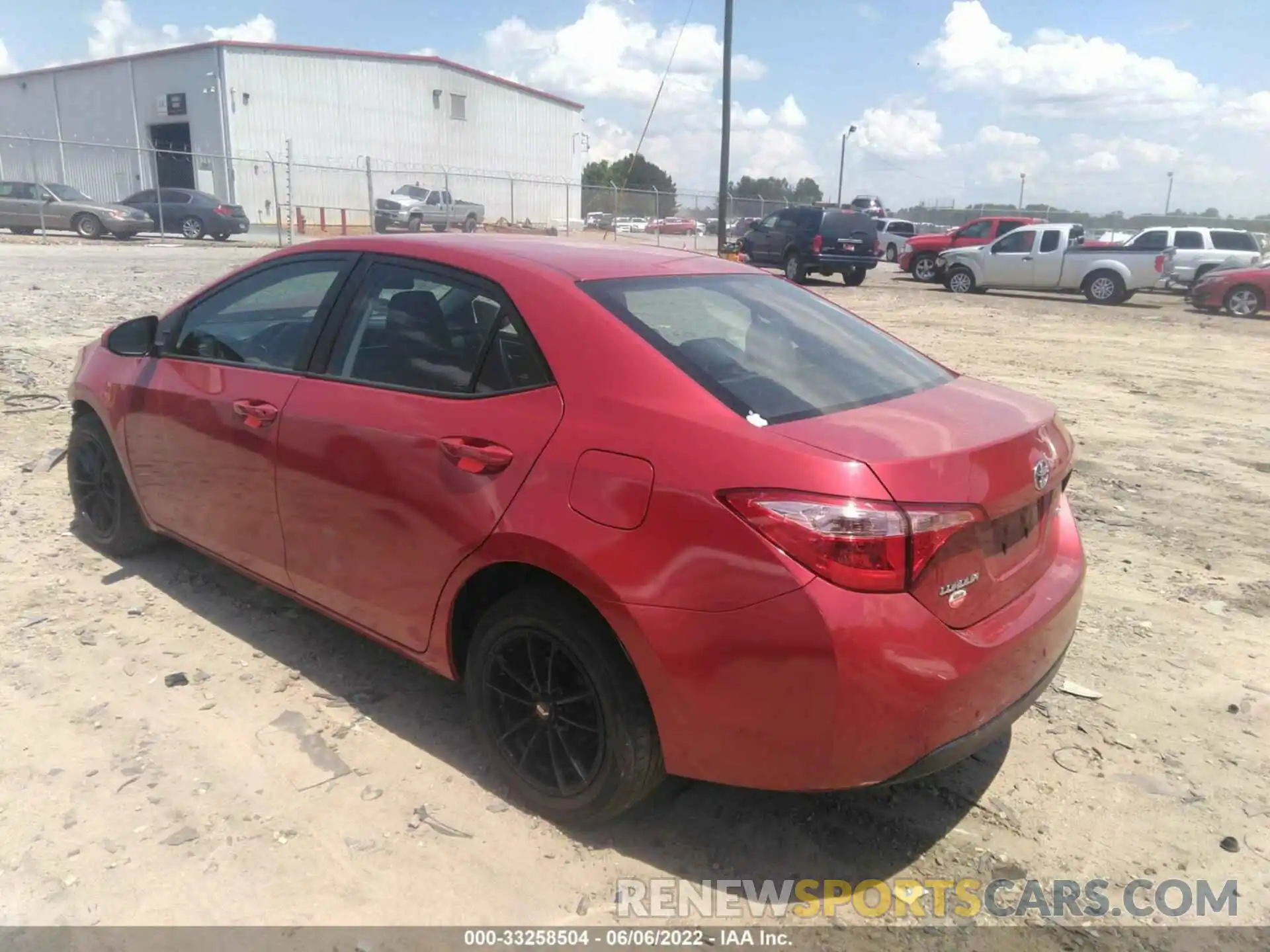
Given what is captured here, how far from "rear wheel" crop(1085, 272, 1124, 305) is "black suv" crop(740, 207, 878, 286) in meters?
5.01

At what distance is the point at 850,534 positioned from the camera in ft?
7.16

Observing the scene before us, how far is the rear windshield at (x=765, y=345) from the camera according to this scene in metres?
2.62

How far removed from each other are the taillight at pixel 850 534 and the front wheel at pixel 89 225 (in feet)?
96.4

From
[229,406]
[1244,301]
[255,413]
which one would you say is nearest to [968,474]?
[255,413]

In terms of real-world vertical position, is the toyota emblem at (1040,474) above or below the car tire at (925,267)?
above

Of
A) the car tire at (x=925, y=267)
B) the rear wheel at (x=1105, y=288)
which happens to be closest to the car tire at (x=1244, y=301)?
the rear wheel at (x=1105, y=288)

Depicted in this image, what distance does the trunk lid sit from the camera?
2.28 metres

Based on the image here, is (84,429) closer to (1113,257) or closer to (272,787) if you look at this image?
(272,787)

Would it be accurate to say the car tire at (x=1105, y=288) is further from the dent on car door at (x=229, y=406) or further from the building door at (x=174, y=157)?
the building door at (x=174, y=157)

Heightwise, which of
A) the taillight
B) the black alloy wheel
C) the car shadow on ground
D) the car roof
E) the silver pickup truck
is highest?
the silver pickup truck

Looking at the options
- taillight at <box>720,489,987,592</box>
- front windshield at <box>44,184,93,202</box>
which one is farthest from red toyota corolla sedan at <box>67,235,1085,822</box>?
front windshield at <box>44,184,93,202</box>

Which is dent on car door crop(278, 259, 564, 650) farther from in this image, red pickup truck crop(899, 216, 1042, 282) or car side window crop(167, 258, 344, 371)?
red pickup truck crop(899, 216, 1042, 282)

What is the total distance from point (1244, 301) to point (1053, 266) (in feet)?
13.7

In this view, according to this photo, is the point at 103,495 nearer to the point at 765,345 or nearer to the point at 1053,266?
the point at 765,345
